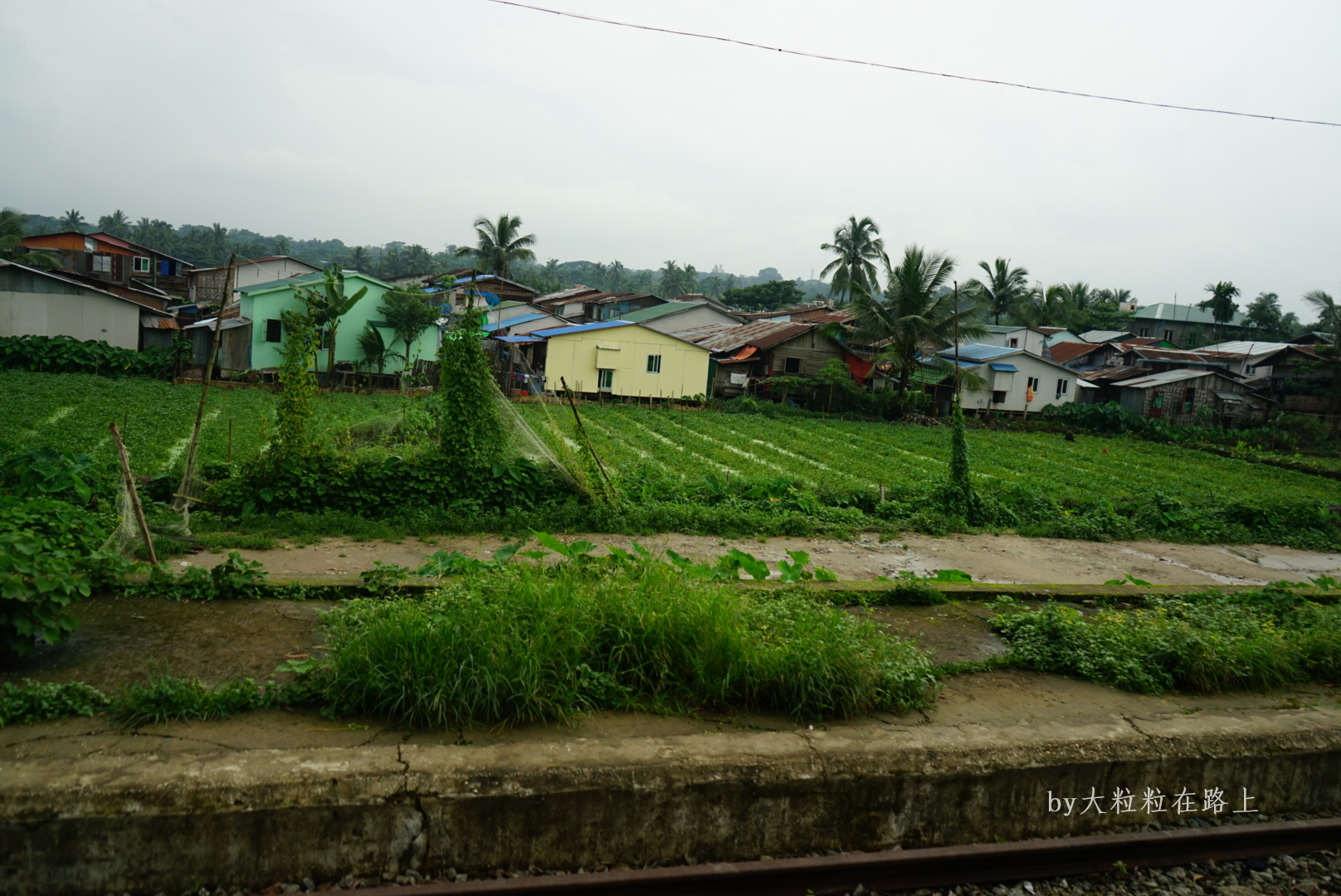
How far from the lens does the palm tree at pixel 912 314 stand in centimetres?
3372

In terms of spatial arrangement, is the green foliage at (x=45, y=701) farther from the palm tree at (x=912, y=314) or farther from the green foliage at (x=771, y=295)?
the green foliage at (x=771, y=295)

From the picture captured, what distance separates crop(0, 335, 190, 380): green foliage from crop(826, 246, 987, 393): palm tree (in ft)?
86.8

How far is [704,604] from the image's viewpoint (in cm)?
530

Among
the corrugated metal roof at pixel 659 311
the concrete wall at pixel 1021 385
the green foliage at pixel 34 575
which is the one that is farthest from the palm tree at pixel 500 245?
the green foliage at pixel 34 575

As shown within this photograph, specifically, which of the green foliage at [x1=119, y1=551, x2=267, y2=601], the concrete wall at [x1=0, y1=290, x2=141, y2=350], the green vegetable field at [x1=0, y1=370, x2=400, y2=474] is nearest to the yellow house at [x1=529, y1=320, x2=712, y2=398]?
the green vegetable field at [x1=0, y1=370, x2=400, y2=474]

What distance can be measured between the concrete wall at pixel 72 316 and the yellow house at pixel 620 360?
15.4 metres

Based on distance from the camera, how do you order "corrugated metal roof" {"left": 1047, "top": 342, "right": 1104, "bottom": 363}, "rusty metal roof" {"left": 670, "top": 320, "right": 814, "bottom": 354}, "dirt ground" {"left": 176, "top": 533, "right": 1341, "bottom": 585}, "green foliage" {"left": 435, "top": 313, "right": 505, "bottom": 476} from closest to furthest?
"dirt ground" {"left": 176, "top": 533, "right": 1341, "bottom": 585}
"green foliage" {"left": 435, "top": 313, "right": 505, "bottom": 476}
"rusty metal roof" {"left": 670, "top": 320, "right": 814, "bottom": 354}
"corrugated metal roof" {"left": 1047, "top": 342, "right": 1104, "bottom": 363}

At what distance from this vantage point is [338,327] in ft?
106

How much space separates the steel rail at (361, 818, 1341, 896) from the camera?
147 inches

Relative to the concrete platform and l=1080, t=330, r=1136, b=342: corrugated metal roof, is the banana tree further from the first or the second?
l=1080, t=330, r=1136, b=342: corrugated metal roof

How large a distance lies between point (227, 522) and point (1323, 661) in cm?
1081

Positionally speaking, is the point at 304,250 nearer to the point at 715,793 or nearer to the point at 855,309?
the point at 855,309

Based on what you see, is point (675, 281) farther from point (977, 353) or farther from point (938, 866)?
point (938, 866)

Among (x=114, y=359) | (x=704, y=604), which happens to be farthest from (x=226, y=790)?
(x=114, y=359)
